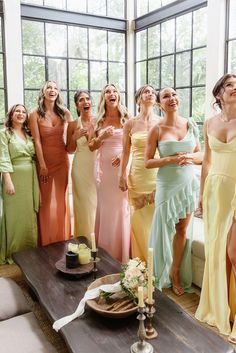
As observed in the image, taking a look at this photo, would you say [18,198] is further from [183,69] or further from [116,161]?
[183,69]

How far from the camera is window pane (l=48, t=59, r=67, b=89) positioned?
5.45 m

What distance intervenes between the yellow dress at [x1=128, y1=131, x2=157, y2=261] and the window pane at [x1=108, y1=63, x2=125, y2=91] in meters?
3.05

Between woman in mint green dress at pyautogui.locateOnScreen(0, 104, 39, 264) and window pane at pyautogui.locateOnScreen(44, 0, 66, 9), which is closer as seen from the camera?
woman in mint green dress at pyautogui.locateOnScreen(0, 104, 39, 264)

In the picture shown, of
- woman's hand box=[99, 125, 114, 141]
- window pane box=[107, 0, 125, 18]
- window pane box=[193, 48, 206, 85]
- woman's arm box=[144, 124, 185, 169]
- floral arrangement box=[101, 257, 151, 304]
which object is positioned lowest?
floral arrangement box=[101, 257, 151, 304]

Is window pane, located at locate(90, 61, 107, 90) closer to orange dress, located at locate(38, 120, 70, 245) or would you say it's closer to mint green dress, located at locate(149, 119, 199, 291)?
orange dress, located at locate(38, 120, 70, 245)

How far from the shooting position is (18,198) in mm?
3805

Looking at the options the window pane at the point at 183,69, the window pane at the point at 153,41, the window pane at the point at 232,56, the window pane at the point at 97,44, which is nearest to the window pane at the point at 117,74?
the window pane at the point at 97,44

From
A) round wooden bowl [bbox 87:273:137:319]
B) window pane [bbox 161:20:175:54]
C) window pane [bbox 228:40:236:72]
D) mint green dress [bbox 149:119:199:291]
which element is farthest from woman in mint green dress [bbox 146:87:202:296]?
window pane [bbox 161:20:175:54]

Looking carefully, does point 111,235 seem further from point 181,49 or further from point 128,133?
point 181,49

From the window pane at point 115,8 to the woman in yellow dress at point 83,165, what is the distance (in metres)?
2.79

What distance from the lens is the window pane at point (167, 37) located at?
17.1 ft

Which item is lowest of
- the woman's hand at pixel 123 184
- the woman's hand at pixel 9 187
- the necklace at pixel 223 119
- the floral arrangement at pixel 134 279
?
the floral arrangement at pixel 134 279

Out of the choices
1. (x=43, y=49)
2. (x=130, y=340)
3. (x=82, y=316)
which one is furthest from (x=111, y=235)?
(x=43, y=49)

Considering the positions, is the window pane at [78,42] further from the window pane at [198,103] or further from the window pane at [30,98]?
the window pane at [198,103]
